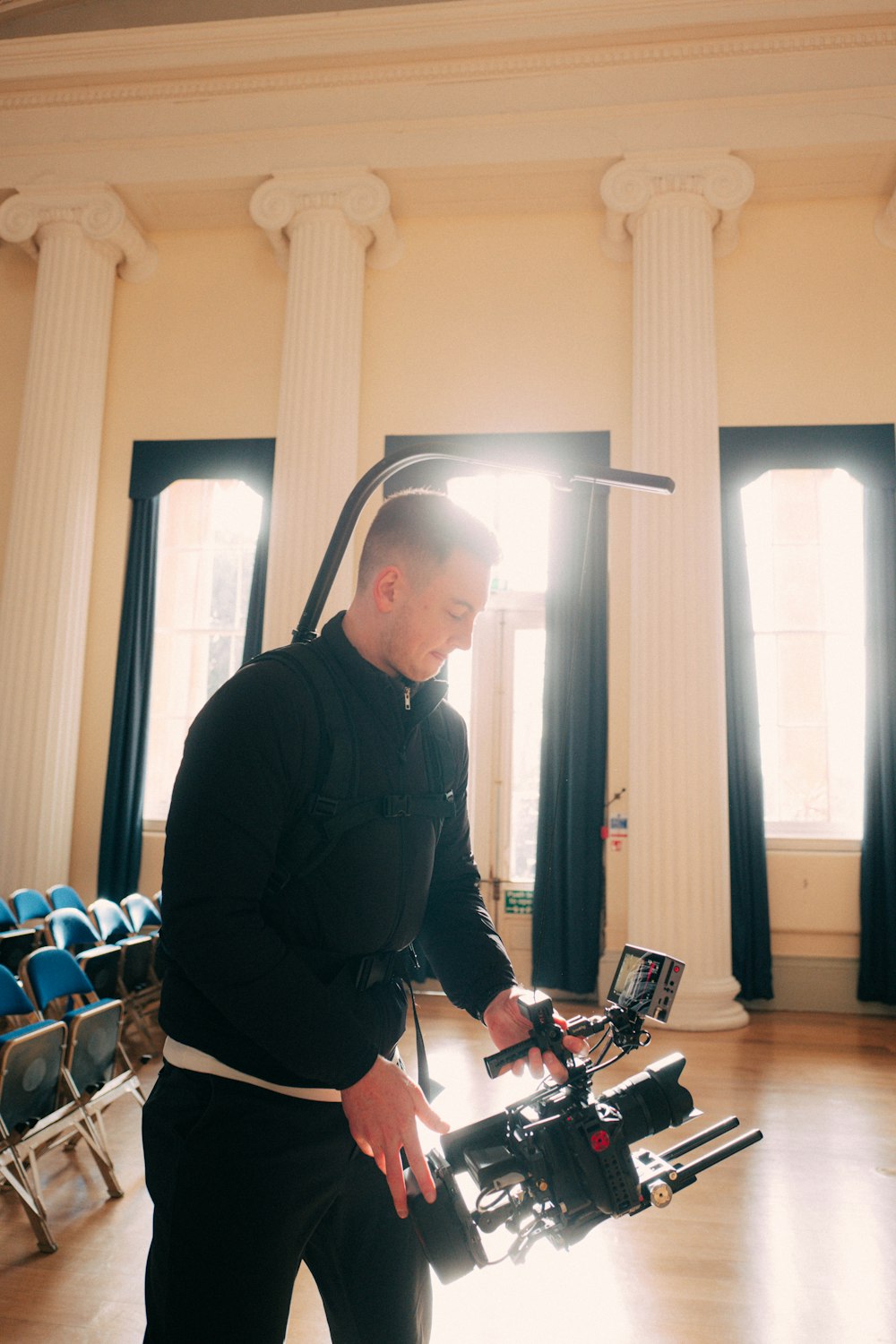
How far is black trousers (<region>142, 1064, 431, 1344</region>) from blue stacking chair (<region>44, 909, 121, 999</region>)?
129 inches

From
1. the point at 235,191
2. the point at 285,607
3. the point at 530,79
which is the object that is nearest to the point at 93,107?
the point at 235,191

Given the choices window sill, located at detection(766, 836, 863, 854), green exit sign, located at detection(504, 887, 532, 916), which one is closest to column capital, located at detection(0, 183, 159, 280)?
green exit sign, located at detection(504, 887, 532, 916)

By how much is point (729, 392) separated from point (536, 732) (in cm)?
283

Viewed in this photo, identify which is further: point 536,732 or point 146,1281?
point 536,732

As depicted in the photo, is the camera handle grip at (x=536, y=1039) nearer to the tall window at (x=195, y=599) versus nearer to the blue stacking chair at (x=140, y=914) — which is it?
the blue stacking chair at (x=140, y=914)

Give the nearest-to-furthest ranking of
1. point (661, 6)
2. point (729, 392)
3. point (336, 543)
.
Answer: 1. point (336, 543)
2. point (661, 6)
3. point (729, 392)

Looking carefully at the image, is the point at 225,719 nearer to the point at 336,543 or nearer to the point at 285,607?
the point at 336,543

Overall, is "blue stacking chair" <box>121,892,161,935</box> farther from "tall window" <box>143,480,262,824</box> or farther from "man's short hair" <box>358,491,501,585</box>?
"man's short hair" <box>358,491,501,585</box>

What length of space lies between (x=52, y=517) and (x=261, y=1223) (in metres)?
6.40

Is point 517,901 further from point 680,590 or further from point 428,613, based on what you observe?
point 428,613

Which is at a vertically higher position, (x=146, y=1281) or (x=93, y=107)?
(x=93, y=107)

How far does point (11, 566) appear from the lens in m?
6.65

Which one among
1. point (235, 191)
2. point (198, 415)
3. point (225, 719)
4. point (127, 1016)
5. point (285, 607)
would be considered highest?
point (235, 191)

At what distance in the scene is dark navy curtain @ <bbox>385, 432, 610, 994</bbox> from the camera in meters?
6.09
